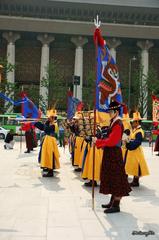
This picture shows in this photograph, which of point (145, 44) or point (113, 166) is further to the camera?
point (145, 44)

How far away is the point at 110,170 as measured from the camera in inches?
260

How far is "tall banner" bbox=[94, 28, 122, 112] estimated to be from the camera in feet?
22.9

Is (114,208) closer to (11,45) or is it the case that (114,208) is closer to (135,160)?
(135,160)

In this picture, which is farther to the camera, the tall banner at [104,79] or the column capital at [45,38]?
the column capital at [45,38]

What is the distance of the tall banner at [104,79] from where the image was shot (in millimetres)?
6980

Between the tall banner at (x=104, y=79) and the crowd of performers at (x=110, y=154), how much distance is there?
1.20 ft

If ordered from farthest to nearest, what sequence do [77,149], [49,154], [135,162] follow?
[77,149]
[49,154]
[135,162]

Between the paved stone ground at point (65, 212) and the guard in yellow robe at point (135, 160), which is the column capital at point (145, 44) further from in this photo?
the guard in yellow robe at point (135, 160)

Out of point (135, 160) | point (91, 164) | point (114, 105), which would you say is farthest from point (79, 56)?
point (114, 105)

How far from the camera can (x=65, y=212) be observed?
6.54 m

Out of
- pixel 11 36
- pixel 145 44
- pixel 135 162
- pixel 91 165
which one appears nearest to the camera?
pixel 91 165

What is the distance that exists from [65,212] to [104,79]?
96.6 inches

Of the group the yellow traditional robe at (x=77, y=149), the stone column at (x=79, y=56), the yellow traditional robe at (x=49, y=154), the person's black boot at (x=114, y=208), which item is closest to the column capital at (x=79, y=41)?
the stone column at (x=79, y=56)

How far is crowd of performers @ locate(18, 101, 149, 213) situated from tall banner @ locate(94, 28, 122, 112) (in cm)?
37
